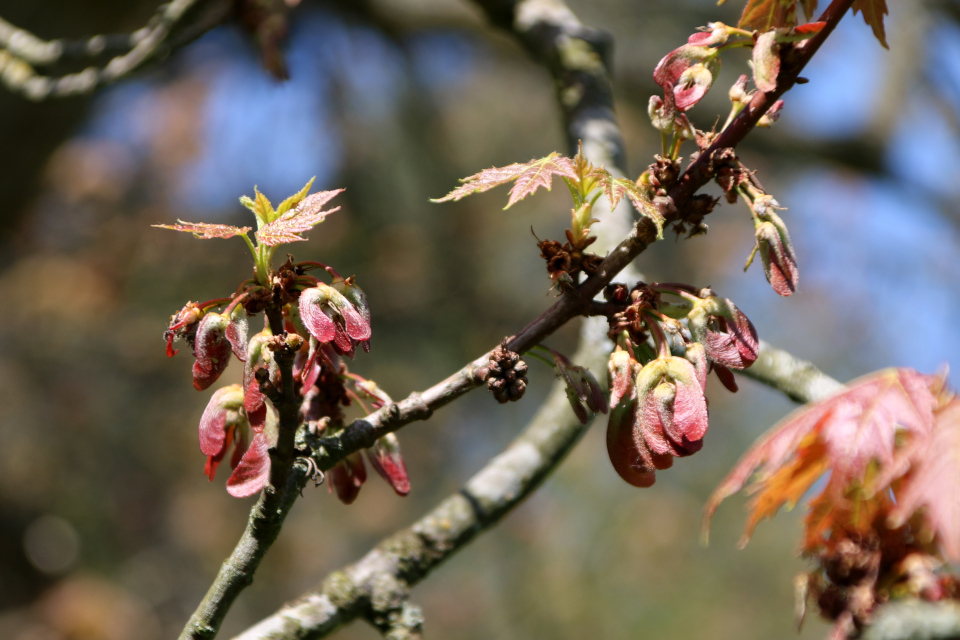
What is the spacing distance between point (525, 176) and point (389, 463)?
38 cm

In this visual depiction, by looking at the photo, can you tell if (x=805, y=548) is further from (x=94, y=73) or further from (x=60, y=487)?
(x=60, y=487)

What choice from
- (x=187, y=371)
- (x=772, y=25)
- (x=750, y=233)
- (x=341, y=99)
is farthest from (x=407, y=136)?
(x=772, y=25)

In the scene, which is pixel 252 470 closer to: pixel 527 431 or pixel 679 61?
pixel 679 61

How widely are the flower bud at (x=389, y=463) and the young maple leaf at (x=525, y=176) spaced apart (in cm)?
32

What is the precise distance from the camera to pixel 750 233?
23.7 feet

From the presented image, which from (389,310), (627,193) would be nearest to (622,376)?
(627,193)

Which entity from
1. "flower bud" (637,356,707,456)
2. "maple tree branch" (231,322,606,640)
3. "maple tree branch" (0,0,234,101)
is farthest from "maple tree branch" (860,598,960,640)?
"maple tree branch" (0,0,234,101)

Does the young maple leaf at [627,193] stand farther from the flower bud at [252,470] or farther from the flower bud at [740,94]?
the flower bud at [252,470]

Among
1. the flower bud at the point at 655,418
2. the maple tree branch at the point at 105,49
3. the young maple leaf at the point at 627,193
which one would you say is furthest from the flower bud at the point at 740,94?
the maple tree branch at the point at 105,49

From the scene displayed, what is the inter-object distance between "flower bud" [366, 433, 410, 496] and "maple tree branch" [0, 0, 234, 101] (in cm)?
108

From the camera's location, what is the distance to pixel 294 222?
0.71m

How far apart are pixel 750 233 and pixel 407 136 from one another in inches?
149

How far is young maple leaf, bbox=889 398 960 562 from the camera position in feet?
1.98

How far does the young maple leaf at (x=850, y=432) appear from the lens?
70cm
